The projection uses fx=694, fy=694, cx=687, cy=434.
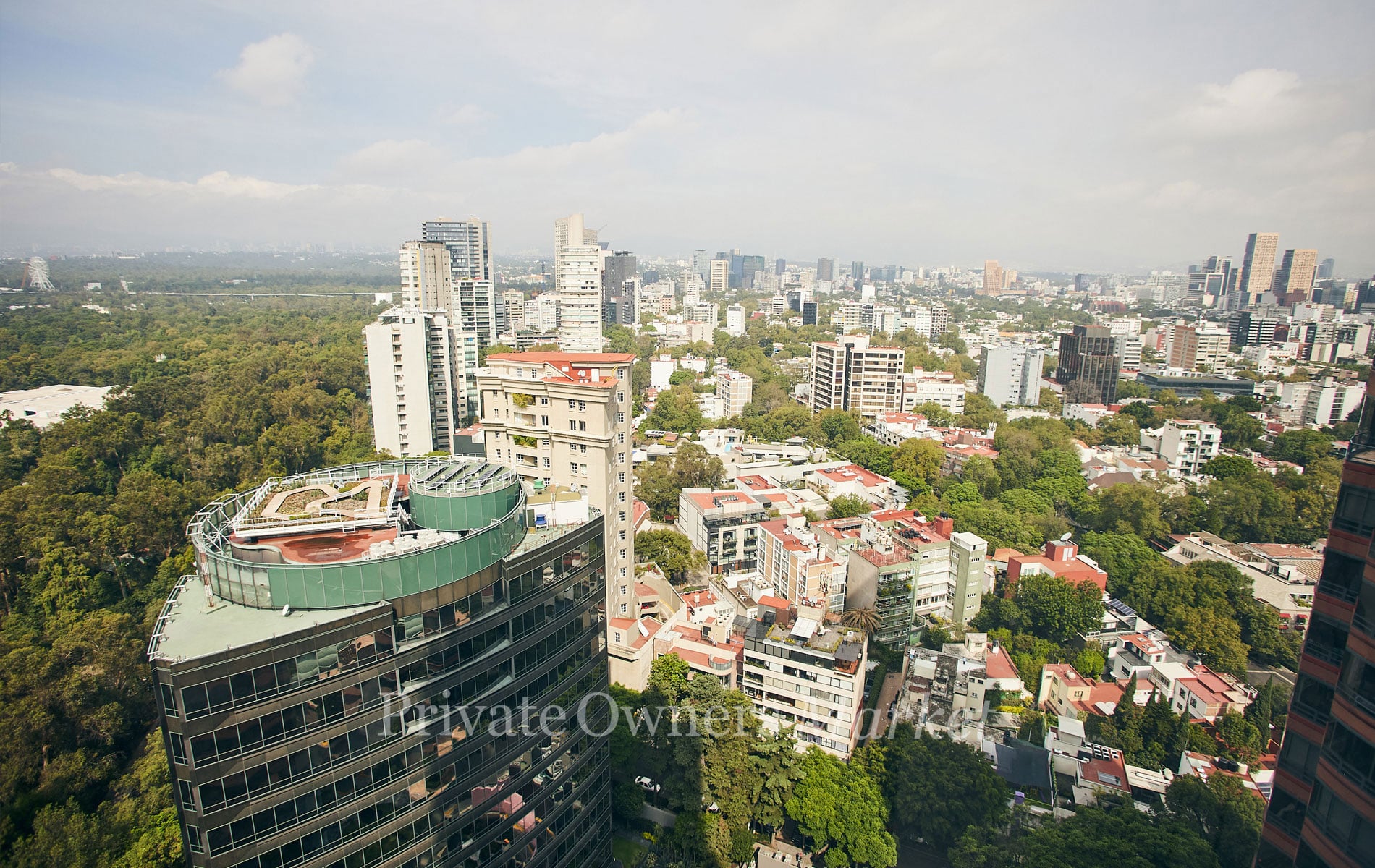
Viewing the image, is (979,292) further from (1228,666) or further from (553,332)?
(1228,666)

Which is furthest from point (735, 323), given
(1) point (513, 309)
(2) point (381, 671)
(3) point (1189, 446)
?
(2) point (381, 671)

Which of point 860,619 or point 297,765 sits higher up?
point 297,765

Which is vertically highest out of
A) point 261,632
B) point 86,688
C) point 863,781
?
point 261,632

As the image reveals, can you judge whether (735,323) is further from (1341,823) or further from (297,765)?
(1341,823)

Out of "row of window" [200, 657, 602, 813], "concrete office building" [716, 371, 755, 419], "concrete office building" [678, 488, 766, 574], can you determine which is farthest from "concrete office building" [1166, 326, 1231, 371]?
"row of window" [200, 657, 602, 813]

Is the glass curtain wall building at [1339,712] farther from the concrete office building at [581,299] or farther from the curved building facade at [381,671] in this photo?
the concrete office building at [581,299]

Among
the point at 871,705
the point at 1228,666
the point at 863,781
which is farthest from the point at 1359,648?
the point at 1228,666

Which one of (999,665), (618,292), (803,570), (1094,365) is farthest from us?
(618,292)
